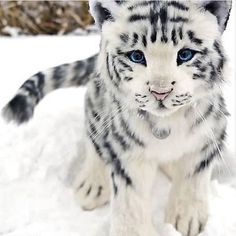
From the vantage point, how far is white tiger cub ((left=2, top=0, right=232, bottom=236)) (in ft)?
4.37

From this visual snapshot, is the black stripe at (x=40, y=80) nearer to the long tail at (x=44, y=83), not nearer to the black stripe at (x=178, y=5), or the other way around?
the long tail at (x=44, y=83)

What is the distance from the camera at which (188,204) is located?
5.67ft

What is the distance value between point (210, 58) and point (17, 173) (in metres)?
0.82

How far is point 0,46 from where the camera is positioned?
2.76m

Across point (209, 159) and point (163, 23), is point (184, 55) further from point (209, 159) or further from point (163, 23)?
point (209, 159)

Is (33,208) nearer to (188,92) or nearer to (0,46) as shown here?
(188,92)

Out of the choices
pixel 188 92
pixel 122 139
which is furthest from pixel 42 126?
pixel 188 92

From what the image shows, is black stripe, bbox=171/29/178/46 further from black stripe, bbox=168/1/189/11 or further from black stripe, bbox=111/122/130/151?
black stripe, bbox=111/122/130/151

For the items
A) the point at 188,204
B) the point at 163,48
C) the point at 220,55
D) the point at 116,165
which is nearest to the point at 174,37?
the point at 163,48

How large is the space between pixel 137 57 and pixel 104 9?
138 mm

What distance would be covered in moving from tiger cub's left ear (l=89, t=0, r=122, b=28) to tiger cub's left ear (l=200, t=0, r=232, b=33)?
0.18m

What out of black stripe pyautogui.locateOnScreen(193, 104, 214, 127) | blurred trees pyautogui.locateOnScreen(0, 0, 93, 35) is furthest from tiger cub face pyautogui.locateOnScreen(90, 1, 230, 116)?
blurred trees pyautogui.locateOnScreen(0, 0, 93, 35)

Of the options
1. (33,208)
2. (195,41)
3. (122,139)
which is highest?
(195,41)

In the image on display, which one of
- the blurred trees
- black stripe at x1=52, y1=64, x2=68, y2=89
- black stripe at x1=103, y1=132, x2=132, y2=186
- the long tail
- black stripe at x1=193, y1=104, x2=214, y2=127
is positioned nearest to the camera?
black stripe at x1=193, y1=104, x2=214, y2=127
